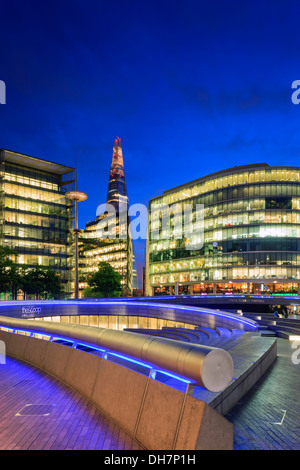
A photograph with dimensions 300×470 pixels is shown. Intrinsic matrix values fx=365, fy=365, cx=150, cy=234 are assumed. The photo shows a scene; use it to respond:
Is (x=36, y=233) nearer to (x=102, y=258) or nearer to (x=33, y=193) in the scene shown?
(x=33, y=193)

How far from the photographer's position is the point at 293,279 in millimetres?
82250

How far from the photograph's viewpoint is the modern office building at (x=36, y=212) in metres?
84.6

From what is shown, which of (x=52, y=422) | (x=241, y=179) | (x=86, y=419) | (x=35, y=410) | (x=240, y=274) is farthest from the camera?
(x=241, y=179)

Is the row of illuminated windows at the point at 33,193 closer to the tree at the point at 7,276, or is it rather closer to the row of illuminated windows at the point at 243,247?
the tree at the point at 7,276

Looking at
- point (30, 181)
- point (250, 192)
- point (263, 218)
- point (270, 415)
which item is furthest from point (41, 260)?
point (270, 415)

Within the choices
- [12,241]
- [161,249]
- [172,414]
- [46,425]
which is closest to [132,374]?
[172,414]

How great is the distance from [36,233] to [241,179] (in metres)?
51.9

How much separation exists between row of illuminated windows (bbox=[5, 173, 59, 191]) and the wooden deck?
84.6m

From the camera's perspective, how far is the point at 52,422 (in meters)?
7.42

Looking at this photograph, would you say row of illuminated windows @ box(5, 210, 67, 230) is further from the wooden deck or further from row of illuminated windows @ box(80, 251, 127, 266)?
the wooden deck

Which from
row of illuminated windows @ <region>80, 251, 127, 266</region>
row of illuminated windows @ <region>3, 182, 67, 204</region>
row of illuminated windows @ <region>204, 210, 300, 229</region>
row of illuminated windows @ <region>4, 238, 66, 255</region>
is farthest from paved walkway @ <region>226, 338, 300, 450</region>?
row of illuminated windows @ <region>80, 251, 127, 266</region>

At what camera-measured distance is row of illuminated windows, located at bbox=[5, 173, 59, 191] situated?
Answer: 3484 inches
